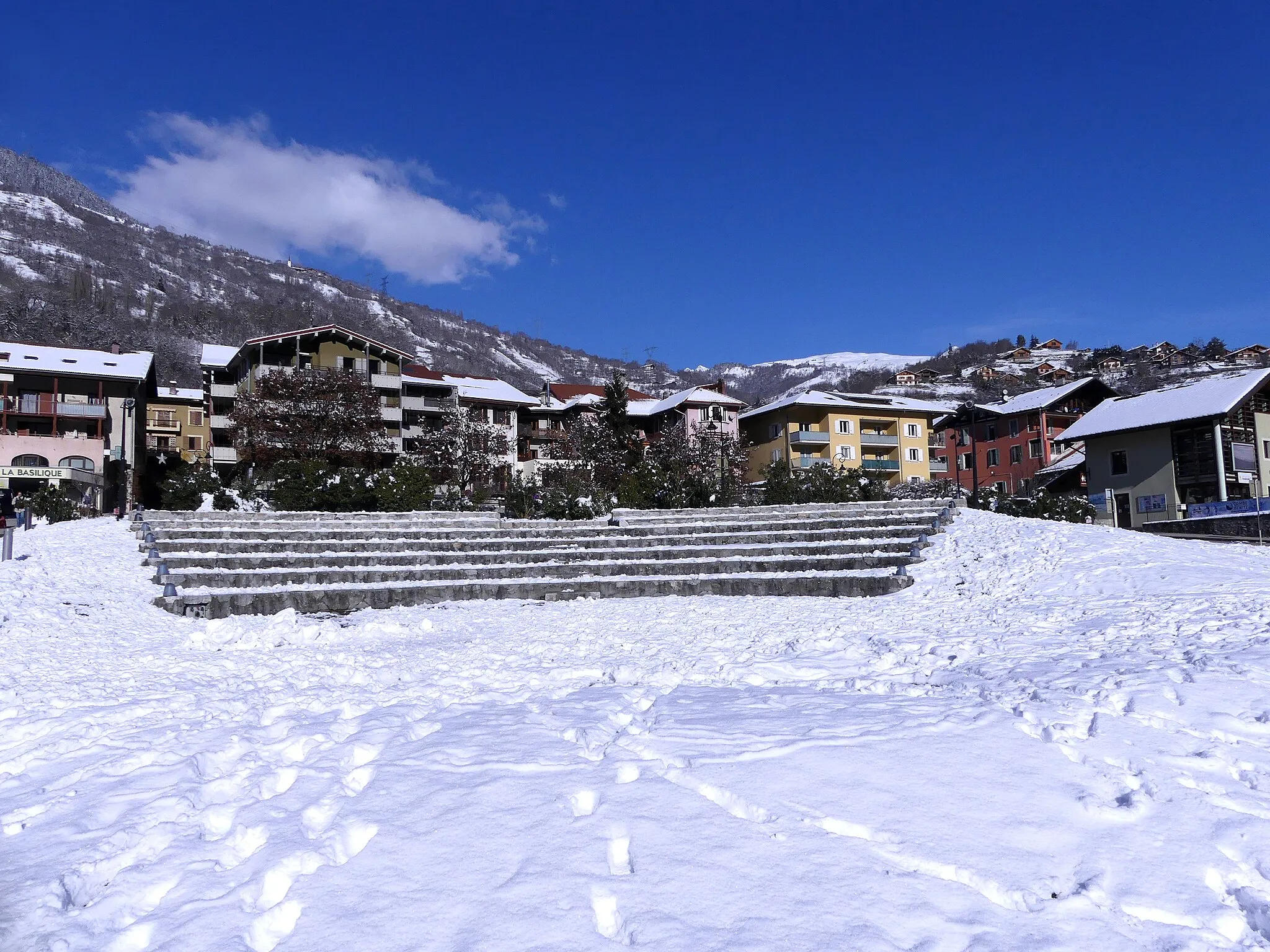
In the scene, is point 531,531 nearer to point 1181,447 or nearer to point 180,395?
point 1181,447

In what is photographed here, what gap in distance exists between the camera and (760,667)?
791 centimetres

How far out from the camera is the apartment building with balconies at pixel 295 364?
52750 mm

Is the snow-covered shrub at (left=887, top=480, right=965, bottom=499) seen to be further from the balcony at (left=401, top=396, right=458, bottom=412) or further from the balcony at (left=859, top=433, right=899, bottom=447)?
the balcony at (left=401, top=396, right=458, bottom=412)

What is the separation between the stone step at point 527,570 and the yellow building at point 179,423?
6559 cm

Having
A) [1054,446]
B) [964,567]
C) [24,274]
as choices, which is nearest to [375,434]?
[964,567]

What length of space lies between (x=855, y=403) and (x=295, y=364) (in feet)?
136

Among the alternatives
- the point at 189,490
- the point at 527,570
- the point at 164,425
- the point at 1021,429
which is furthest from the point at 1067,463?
the point at 164,425

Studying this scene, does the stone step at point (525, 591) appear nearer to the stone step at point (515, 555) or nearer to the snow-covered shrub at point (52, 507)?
the stone step at point (515, 555)

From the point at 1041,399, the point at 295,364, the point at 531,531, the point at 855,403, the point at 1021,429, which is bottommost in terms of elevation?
the point at 531,531

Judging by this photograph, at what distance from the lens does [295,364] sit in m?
52.3

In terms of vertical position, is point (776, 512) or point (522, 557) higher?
point (776, 512)

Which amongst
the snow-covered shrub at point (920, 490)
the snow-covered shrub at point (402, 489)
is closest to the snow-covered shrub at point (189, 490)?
the snow-covered shrub at point (402, 489)

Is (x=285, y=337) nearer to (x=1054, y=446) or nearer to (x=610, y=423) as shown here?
(x=610, y=423)

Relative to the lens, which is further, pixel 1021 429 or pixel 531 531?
pixel 1021 429
